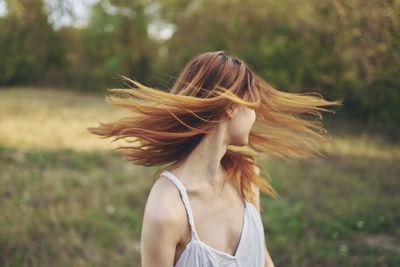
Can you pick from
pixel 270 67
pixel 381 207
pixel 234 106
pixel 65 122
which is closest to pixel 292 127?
pixel 234 106

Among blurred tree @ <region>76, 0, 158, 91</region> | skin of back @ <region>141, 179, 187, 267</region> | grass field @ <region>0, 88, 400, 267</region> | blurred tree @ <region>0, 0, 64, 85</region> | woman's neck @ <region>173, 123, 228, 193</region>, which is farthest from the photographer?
blurred tree @ <region>76, 0, 158, 91</region>

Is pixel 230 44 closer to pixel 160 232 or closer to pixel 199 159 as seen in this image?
pixel 199 159

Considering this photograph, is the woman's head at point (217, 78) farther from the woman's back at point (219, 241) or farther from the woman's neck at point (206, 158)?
the woman's back at point (219, 241)

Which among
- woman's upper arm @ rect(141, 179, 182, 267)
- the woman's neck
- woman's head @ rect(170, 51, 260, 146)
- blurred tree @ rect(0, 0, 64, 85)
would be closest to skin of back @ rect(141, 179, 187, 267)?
woman's upper arm @ rect(141, 179, 182, 267)

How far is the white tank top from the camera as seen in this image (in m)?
1.44

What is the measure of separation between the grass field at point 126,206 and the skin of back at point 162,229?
2.24m

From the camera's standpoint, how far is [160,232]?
1.33m

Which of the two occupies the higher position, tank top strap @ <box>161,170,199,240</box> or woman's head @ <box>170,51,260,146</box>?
woman's head @ <box>170,51,260,146</box>

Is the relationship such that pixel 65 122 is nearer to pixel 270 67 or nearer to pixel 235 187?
pixel 270 67

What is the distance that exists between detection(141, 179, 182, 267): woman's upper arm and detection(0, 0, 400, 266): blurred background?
28.7 inches

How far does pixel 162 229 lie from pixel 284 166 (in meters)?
5.74

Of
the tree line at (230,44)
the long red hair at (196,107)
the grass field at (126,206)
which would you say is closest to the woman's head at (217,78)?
the long red hair at (196,107)

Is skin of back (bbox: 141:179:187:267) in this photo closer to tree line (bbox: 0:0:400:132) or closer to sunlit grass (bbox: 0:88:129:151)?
tree line (bbox: 0:0:400:132)

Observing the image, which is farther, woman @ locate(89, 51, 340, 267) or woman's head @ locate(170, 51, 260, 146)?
woman's head @ locate(170, 51, 260, 146)
